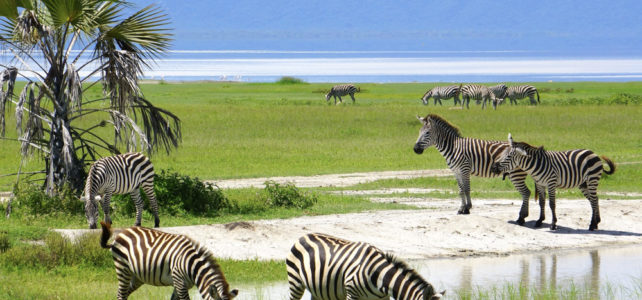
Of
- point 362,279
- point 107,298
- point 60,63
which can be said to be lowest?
point 107,298

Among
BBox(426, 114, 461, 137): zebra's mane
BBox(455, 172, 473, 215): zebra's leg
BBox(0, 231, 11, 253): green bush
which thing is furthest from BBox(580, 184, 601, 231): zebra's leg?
BBox(0, 231, 11, 253): green bush

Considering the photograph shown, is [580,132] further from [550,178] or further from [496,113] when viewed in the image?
[550,178]

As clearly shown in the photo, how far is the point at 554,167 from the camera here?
17.1m

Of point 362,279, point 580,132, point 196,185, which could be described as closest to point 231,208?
point 196,185

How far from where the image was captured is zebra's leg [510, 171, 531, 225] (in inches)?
689

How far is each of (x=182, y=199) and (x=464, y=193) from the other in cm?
523

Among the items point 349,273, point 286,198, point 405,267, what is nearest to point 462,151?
point 286,198

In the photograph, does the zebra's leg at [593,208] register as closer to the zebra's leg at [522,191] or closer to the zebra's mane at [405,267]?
the zebra's leg at [522,191]

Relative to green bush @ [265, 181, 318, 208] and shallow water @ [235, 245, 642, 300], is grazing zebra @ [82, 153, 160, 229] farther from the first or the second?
shallow water @ [235, 245, 642, 300]

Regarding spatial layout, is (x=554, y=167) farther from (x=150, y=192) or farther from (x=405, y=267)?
(x=405, y=267)

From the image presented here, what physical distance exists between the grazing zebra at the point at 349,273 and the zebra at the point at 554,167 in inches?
326

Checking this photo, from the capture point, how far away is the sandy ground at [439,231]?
15.4 meters

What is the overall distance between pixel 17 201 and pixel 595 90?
55.6 m

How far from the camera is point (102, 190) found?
16.3 meters
